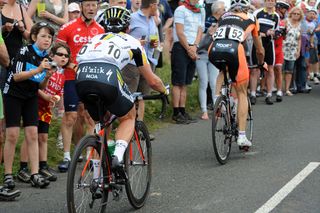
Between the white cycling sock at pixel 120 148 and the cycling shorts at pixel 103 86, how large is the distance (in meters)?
0.27

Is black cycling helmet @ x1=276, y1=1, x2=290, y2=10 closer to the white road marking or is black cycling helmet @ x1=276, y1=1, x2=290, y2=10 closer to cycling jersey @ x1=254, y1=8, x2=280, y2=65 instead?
cycling jersey @ x1=254, y1=8, x2=280, y2=65

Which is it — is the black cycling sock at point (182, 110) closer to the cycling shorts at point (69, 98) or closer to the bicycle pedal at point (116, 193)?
the cycling shorts at point (69, 98)

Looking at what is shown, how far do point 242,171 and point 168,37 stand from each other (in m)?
7.49

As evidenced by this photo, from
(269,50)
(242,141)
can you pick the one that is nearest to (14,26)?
(242,141)

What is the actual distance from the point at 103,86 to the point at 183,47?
20.6ft

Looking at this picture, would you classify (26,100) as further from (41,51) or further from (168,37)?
(168,37)

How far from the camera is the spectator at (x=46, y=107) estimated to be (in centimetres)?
852

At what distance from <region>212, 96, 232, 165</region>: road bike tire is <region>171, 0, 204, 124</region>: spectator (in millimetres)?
3034

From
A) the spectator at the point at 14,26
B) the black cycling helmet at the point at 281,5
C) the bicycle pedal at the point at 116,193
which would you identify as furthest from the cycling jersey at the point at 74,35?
the black cycling helmet at the point at 281,5

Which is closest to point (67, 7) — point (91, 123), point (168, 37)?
point (91, 123)

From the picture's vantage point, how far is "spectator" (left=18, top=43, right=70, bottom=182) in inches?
335

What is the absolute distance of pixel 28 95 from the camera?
26.6 ft

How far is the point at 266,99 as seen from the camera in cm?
1484

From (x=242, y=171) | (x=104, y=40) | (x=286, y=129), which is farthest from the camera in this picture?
(x=286, y=129)
